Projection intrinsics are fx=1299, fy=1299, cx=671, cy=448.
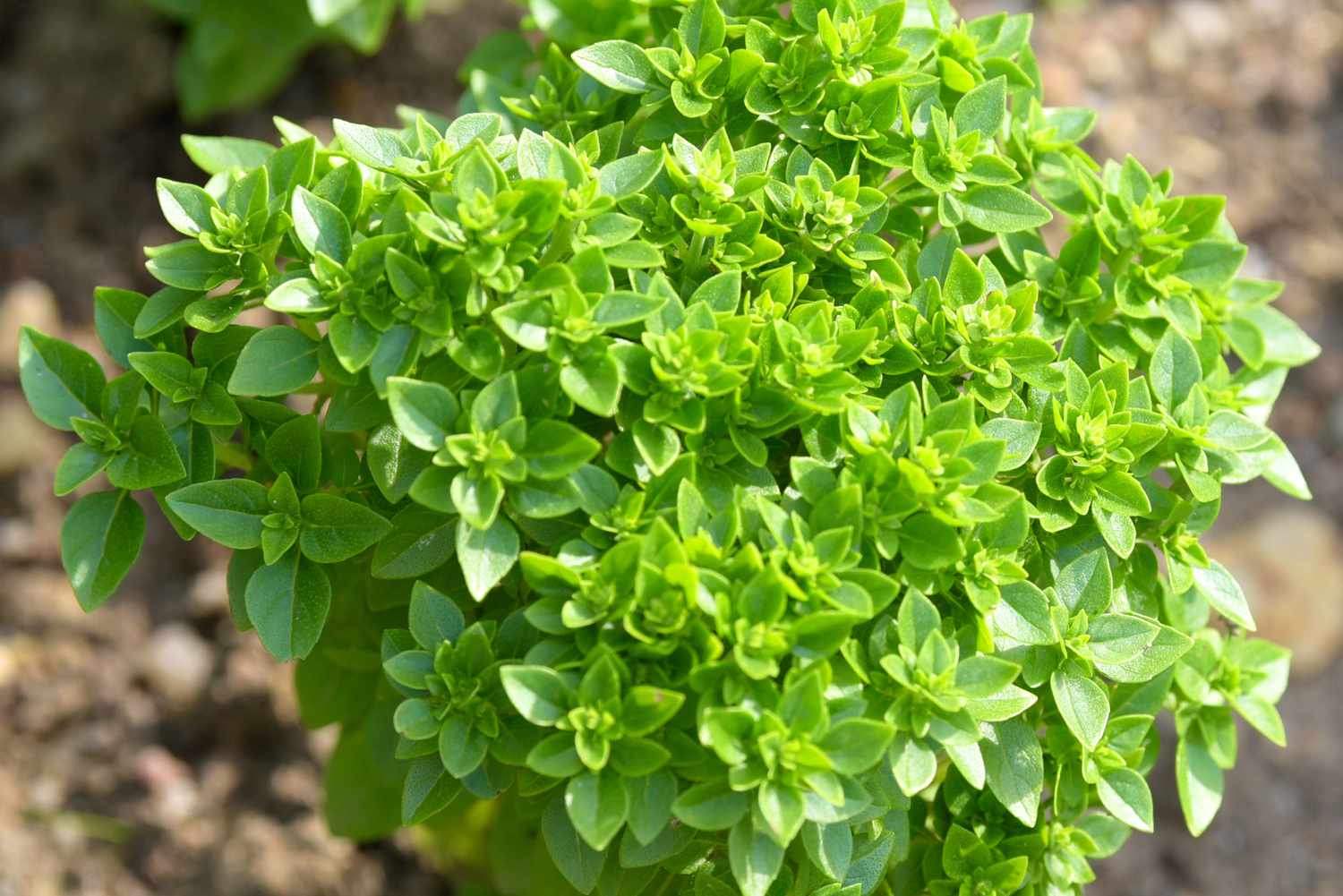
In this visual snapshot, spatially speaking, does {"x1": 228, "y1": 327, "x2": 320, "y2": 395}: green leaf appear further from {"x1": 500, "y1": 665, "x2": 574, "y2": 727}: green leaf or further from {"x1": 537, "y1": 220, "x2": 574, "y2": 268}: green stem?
{"x1": 500, "y1": 665, "x2": 574, "y2": 727}: green leaf

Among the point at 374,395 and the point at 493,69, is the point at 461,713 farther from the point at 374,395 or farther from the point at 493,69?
the point at 493,69

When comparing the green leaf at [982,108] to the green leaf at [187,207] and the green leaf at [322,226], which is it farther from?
the green leaf at [187,207]

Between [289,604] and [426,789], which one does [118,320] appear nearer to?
[289,604]

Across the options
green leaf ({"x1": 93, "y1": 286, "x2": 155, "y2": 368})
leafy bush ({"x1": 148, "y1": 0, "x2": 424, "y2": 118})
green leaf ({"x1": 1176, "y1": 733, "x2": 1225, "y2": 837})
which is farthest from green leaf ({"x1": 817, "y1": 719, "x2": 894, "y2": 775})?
leafy bush ({"x1": 148, "y1": 0, "x2": 424, "y2": 118})

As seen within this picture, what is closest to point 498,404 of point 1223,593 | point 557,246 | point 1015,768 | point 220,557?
point 557,246

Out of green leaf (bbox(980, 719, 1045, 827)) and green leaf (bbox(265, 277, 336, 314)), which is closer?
green leaf (bbox(265, 277, 336, 314))

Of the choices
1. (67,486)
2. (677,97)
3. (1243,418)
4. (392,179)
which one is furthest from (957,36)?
Answer: (67,486)
